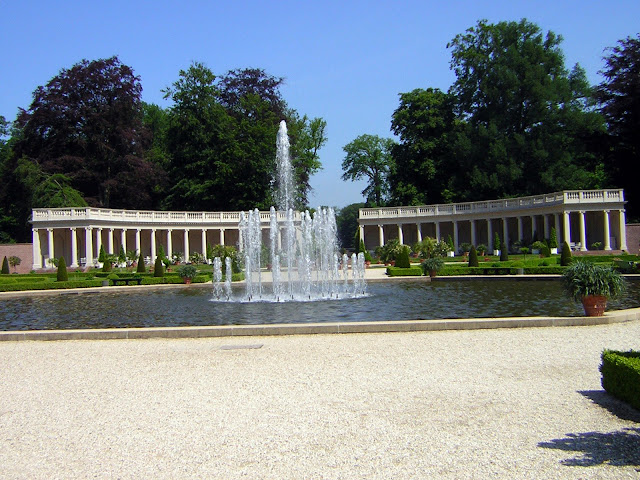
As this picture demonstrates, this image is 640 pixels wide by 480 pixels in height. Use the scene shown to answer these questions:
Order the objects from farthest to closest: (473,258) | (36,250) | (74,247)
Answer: (36,250), (74,247), (473,258)

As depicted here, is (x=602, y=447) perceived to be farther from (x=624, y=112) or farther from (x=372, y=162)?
(x=372, y=162)

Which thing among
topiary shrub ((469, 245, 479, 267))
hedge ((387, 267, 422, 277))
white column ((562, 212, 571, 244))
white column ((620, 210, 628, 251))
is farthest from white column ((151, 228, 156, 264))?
white column ((620, 210, 628, 251))

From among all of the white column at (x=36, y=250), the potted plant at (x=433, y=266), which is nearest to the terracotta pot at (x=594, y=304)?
the potted plant at (x=433, y=266)

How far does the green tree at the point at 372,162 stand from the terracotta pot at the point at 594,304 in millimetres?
66500

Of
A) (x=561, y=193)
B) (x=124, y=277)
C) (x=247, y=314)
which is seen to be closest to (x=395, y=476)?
(x=247, y=314)

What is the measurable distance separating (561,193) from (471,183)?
35.0 ft

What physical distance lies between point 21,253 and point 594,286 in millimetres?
54735

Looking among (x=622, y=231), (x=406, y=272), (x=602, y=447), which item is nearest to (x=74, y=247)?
(x=406, y=272)

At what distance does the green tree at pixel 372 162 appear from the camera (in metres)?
81.4

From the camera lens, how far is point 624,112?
169 feet

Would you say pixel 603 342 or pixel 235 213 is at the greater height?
pixel 235 213

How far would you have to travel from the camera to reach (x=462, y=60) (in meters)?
63.2

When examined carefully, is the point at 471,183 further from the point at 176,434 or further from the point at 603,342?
the point at 176,434

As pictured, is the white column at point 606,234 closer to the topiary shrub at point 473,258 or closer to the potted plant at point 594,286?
the topiary shrub at point 473,258
